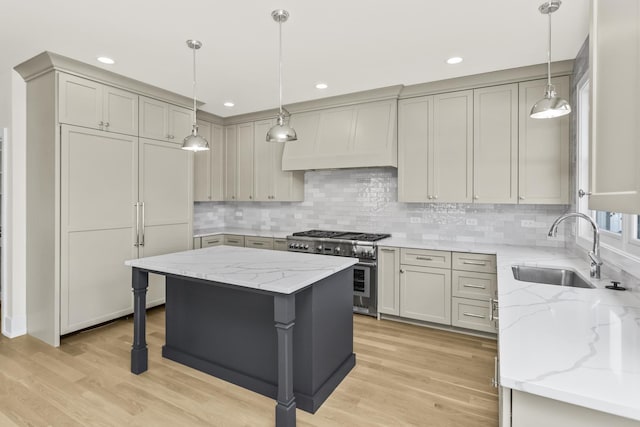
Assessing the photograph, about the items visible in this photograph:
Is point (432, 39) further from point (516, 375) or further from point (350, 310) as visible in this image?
point (516, 375)

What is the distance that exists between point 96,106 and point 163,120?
2.46ft

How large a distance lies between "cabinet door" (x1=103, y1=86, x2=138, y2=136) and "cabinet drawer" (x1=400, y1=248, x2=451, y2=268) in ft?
10.7

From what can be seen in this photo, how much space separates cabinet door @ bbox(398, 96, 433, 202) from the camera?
3.77 metres

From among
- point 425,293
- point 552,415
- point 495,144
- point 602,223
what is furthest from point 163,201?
point 602,223

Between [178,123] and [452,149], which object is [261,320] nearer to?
[452,149]

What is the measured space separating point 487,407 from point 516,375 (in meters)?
1.65

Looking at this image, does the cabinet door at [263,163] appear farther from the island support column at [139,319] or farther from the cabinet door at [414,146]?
the island support column at [139,319]

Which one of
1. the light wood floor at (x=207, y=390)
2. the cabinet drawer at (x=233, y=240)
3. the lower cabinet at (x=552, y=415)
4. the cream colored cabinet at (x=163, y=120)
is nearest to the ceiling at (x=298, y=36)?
the cream colored cabinet at (x=163, y=120)

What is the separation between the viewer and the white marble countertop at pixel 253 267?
1939 mm

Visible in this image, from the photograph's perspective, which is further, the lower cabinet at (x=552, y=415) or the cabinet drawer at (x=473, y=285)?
the cabinet drawer at (x=473, y=285)

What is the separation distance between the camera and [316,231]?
186 inches

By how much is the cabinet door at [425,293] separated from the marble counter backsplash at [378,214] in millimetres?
661

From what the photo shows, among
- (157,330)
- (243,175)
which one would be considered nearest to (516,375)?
(157,330)

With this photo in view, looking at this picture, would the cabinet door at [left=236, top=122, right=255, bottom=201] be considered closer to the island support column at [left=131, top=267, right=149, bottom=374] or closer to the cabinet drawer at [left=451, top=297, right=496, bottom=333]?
the island support column at [left=131, top=267, right=149, bottom=374]
